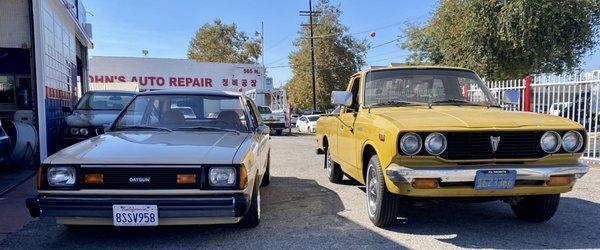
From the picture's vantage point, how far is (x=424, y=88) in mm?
5898

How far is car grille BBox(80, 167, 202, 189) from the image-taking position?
404 centimetres

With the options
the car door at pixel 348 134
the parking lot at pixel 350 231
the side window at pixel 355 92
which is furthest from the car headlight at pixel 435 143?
the side window at pixel 355 92

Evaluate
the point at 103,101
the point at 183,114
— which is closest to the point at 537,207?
the point at 183,114

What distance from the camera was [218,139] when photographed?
490 cm

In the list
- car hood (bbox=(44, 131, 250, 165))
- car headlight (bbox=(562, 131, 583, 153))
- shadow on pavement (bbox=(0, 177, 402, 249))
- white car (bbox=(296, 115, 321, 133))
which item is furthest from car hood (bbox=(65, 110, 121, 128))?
white car (bbox=(296, 115, 321, 133))

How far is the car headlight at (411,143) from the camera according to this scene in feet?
14.2

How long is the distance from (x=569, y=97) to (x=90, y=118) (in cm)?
1016

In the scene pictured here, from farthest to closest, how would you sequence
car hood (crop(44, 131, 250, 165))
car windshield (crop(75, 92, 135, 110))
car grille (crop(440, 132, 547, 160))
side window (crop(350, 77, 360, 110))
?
1. car windshield (crop(75, 92, 135, 110))
2. side window (crop(350, 77, 360, 110))
3. car grille (crop(440, 132, 547, 160))
4. car hood (crop(44, 131, 250, 165))

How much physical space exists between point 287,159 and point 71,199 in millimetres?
7844

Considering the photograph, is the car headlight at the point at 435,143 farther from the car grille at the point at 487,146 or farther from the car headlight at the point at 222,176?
the car headlight at the point at 222,176

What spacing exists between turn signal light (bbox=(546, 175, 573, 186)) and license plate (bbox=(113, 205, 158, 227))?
3.50m

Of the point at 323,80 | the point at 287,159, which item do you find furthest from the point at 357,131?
the point at 323,80

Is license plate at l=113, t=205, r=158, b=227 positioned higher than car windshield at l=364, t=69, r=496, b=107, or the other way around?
car windshield at l=364, t=69, r=496, b=107

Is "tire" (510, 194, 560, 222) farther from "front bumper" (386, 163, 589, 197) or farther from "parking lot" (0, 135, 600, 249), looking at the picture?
"front bumper" (386, 163, 589, 197)
